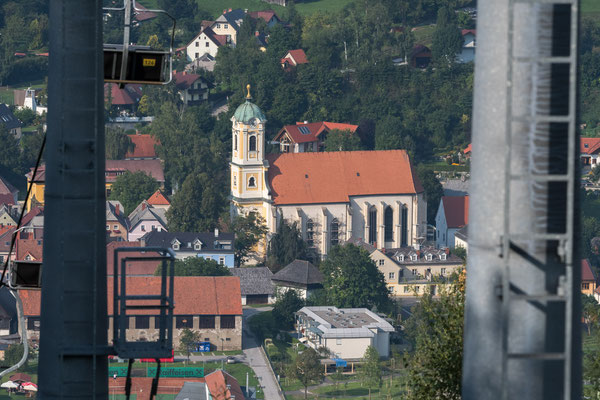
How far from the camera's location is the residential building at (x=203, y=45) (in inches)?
4417

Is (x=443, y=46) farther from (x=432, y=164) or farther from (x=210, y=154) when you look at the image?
(x=210, y=154)

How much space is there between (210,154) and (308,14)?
43.9 meters

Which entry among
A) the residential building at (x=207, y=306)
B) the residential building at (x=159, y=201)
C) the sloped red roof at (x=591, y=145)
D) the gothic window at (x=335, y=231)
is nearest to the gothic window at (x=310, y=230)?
the gothic window at (x=335, y=231)

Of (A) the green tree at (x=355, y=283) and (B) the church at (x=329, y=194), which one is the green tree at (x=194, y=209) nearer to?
(B) the church at (x=329, y=194)

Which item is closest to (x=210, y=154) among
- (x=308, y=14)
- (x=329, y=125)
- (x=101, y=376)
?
(x=329, y=125)

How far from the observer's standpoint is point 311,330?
50719 mm

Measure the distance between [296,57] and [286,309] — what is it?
54992mm

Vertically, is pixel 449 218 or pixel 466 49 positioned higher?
pixel 466 49

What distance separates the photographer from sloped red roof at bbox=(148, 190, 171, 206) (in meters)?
73.0

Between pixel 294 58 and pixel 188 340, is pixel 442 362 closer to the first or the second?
pixel 188 340

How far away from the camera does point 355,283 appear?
56531 millimetres

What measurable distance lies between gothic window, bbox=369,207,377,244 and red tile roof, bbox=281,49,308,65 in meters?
39.2

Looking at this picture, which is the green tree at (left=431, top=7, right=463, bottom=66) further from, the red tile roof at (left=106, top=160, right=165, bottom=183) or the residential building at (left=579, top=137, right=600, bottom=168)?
the red tile roof at (left=106, top=160, right=165, bottom=183)

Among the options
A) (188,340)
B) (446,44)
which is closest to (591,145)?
(446,44)
